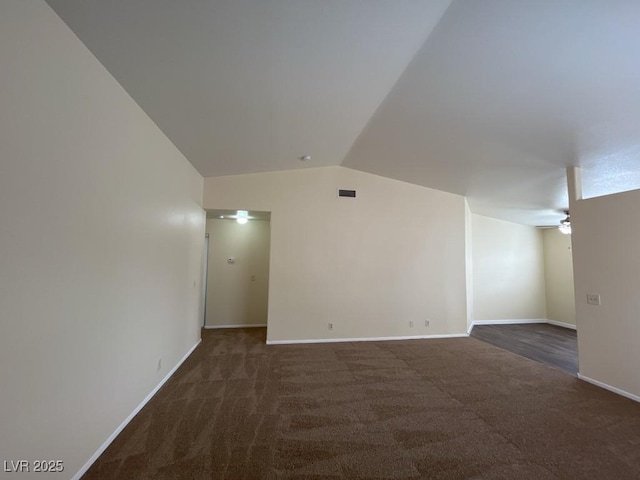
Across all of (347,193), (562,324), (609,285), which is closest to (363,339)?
(347,193)

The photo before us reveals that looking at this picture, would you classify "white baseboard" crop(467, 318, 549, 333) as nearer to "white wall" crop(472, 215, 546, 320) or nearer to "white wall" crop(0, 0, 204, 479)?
"white wall" crop(472, 215, 546, 320)

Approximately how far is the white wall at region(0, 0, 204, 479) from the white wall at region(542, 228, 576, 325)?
8842 mm

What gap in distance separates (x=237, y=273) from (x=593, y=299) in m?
6.07

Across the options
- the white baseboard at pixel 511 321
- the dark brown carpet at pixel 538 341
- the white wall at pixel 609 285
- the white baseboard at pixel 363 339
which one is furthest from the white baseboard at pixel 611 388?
the white baseboard at pixel 511 321

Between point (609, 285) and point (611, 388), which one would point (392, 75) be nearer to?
point (609, 285)

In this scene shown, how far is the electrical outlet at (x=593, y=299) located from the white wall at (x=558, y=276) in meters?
4.09

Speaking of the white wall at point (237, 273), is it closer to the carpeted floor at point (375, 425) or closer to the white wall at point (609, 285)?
the carpeted floor at point (375, 425)

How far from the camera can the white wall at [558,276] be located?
21.8 feet

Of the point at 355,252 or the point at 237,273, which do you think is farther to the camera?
the point at 237,273

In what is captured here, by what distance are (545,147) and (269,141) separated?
11.4ft

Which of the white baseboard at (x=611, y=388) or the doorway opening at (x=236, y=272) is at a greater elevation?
the doorway opening at (x=236, y=272)

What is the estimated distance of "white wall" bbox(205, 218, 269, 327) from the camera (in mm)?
6121

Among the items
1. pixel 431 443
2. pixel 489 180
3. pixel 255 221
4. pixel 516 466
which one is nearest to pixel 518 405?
pixel 516 466

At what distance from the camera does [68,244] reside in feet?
5.70
